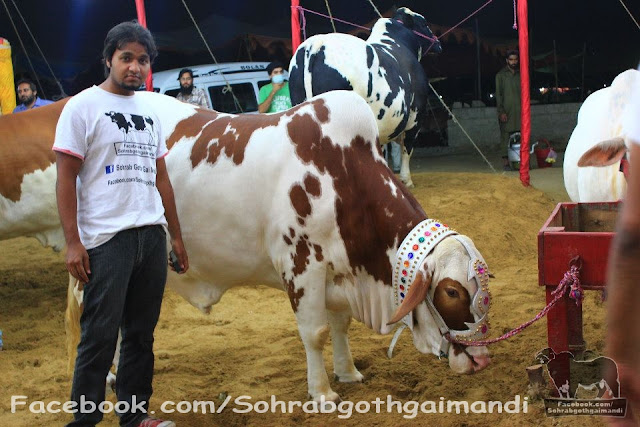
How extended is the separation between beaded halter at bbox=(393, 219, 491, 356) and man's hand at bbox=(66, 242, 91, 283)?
1451 mm

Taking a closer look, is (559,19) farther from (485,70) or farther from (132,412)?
(132,412)

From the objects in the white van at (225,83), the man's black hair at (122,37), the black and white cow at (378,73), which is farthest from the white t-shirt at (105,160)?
the white van at (225,83)

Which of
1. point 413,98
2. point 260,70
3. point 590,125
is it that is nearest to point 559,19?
point 260,70

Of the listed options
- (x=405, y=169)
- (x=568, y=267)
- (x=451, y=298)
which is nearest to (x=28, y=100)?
(x=405, y=169)

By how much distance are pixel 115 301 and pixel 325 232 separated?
1112mm

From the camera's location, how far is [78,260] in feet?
10.0

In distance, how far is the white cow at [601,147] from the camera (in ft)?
13.1

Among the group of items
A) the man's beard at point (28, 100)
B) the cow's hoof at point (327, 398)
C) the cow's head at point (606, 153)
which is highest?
the man's beard at point (28, 100)

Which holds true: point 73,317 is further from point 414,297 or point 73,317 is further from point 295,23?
point 295,23

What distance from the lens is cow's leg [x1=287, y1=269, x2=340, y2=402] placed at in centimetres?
380

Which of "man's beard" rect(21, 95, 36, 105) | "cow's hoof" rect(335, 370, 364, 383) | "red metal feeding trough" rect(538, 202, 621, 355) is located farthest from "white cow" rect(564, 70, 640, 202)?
"man's beard" rect(21, 95, 36, 105)

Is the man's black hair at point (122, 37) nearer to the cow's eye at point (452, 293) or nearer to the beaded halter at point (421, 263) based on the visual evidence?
the beaded halter at point (421, 263)

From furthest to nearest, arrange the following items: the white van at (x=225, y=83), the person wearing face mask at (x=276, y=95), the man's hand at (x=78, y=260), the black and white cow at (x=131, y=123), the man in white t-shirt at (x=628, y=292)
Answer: the white van at (x=225, y=83) → the person wearing face mask at (x=276, y=95) → the black and white cow at (x=131, y=123) → the man's hand at (x=78, y=260) → the man in white t-shirt at (x=628, y=292)

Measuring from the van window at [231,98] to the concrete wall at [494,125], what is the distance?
202 inches
